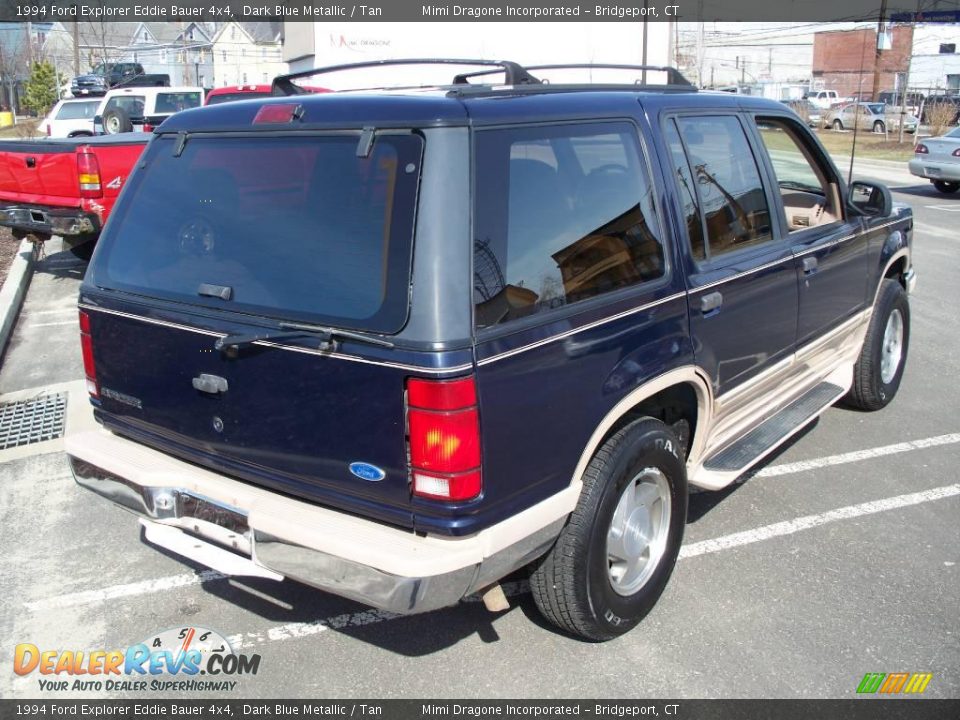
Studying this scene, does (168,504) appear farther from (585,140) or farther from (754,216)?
(754,216)

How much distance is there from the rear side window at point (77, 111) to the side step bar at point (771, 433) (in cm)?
2027

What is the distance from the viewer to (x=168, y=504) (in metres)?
3.12

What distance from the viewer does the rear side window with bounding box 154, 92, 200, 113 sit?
17428 mm

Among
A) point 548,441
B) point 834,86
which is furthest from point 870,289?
point 834,86

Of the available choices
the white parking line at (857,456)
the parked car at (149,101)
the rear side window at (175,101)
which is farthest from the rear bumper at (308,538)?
the rear side window at (175,101)

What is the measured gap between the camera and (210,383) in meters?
2.98

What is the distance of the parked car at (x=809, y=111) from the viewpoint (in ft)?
132

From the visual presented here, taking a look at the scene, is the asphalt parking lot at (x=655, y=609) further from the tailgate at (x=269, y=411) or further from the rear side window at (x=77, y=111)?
the rear side window at (x=77, y=111)

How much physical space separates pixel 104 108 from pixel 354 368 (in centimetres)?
1735

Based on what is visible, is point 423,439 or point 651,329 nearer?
point 423,439

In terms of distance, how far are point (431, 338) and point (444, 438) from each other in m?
0.29

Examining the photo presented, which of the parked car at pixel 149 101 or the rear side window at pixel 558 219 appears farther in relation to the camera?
the parked car at pixel 149 101

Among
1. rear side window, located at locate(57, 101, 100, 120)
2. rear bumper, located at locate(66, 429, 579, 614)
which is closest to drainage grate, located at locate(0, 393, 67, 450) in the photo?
rear bumper, located at locate(66, 429, 579, 614)

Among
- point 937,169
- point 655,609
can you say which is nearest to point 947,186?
point 937,169
